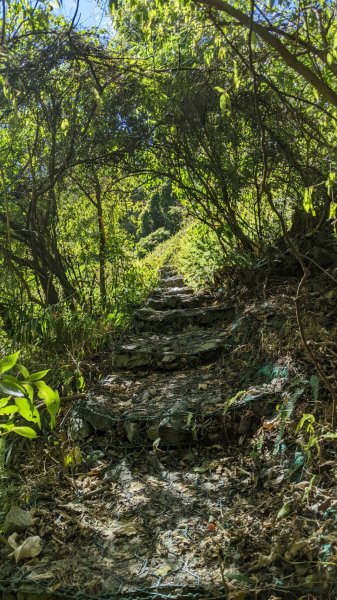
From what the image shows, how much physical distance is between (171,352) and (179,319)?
1.17 metres

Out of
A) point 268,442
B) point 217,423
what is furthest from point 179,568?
point 217,423

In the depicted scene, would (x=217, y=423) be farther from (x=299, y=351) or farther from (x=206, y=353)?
(x=206, y=353)

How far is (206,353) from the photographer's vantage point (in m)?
4.89

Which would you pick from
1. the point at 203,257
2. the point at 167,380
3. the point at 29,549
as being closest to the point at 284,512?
the point at 29,549

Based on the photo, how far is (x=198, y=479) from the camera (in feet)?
10.2

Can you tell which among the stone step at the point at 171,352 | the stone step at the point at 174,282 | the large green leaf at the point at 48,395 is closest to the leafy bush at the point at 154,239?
the stone step at the point at 174,282

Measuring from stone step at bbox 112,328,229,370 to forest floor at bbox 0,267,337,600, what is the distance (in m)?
0.02

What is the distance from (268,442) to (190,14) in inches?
141

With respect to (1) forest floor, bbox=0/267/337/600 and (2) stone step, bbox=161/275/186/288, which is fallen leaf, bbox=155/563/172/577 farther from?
(2) stone step, bbox=161/275/186/288

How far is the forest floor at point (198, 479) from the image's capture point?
2.29 meters

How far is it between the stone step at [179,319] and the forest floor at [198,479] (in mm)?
1055

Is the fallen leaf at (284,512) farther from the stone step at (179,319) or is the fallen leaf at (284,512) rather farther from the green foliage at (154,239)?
the green foliage at (154,239)

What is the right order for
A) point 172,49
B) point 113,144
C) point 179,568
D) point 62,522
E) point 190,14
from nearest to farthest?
point 179,568 < point 62,522 < point 190,14 < point 172,49 < point 113,144

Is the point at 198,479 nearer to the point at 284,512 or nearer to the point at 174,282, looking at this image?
the point at 284,512
